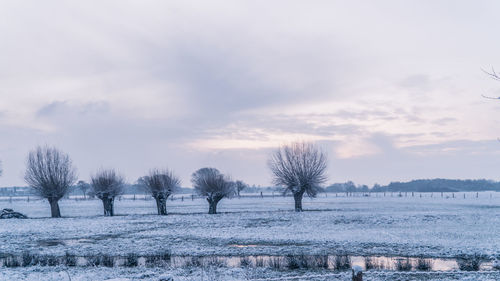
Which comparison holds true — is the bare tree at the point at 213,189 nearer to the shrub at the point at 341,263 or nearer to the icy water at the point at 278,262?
the icy water at the point at 278,262

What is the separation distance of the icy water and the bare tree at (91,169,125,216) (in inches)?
1322

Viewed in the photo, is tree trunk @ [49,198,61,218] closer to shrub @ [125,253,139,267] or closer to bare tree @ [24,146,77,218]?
bare tree @ [24,146,77,218]

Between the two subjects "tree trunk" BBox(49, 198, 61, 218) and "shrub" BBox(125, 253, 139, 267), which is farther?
"tree trunk" BBox(49, 198, 61, 218)

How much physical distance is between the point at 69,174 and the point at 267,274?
48169 millimetres

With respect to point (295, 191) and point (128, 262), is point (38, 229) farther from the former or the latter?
point (295, 191)

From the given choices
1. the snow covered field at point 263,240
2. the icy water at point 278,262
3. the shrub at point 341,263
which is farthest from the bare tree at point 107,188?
the shrub at point 341,263

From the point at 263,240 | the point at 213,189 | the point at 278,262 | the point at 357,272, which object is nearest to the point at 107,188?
the point at 213,189

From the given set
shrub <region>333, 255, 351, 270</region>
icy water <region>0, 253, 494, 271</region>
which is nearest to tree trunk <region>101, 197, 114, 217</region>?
icy water <region>0, 253, 494, 271</region>

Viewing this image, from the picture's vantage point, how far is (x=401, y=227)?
30.8 metres

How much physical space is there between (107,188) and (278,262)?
1664 inches

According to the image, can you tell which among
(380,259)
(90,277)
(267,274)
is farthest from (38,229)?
(380,259)

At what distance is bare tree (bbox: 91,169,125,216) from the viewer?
53.3 meters

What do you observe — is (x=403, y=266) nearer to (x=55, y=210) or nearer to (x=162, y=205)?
(x=162, y=205)

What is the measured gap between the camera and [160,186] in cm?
5238
